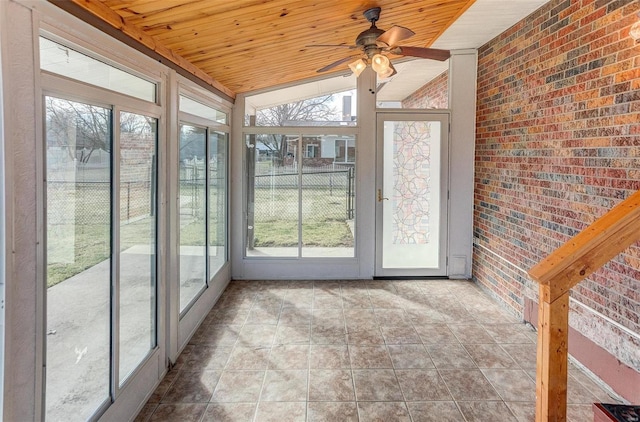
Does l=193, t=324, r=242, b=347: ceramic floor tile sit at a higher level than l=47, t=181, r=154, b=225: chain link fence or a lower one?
lower

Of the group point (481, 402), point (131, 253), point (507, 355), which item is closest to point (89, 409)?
point (131, 253)

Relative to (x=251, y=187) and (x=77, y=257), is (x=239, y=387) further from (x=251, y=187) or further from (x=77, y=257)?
(x=251, y=187)

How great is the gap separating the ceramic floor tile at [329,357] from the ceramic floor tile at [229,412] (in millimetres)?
651

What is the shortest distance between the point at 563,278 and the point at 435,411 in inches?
52.3

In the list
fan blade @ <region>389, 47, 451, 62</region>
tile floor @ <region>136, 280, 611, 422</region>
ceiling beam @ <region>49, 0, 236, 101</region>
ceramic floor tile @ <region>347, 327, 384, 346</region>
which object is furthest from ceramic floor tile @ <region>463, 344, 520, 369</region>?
ceiling beam @ <region>49, 0, 236, 101</region>

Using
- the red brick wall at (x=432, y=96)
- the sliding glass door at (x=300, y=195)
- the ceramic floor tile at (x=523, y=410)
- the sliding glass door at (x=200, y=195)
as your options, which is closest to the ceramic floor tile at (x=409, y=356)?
the ceramic floor tile at (x=523, y=410)

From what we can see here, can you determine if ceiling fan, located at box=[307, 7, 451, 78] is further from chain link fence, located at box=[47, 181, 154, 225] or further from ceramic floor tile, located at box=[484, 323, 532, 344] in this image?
ceramic floor tile, located at box=[484, 323, 532, 344]

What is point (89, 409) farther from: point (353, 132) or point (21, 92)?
point (353, 132)

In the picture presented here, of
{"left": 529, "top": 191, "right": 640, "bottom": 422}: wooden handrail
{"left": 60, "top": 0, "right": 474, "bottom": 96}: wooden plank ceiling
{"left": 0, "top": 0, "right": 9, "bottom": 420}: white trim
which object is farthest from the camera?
{"left": 60, "top": 0, "right": 474, "bottom": 96}: wooden plank ceiling

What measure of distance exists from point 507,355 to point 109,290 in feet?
9.74

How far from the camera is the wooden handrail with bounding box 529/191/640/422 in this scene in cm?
160

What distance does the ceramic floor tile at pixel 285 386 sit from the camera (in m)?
2.59

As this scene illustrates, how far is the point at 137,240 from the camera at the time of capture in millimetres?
2520

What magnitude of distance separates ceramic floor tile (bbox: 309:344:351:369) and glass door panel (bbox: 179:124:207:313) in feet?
3.94
